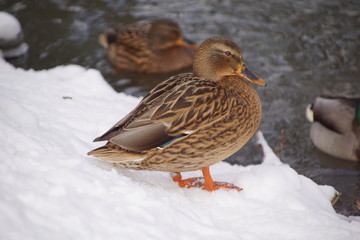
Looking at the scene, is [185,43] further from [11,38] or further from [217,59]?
[217,59]

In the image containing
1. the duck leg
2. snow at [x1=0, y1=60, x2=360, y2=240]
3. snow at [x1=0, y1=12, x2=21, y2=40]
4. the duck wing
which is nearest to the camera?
snow at [x1=0, y1=60, x2=360, y2=240]

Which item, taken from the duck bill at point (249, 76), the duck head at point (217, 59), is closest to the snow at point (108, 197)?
the duck bill at point (249, 76)

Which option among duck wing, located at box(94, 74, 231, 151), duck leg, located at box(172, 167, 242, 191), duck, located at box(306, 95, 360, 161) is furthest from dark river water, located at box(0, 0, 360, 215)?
duck wing, located at box(94, 74, 231, 151)

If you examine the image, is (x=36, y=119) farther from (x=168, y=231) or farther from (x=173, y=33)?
(x=173, y=33)

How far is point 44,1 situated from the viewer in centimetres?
914

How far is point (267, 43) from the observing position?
305 inches

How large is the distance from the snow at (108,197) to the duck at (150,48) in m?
3.30

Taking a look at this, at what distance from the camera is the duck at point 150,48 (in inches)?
299

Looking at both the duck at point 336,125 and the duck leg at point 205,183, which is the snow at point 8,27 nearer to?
the duck at point 336,125

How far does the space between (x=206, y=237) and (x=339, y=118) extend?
13.2ft

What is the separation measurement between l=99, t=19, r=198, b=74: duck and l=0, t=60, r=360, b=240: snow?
130 inches

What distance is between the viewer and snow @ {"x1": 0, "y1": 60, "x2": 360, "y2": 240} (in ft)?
8.64

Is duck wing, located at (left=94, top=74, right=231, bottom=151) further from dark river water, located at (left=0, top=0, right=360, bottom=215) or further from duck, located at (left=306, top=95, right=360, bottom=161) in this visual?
duck, located at (left=306, top=95, right=360, bottom=161)

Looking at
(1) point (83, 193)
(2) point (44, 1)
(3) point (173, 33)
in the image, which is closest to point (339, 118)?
(3) point (173, 33)
